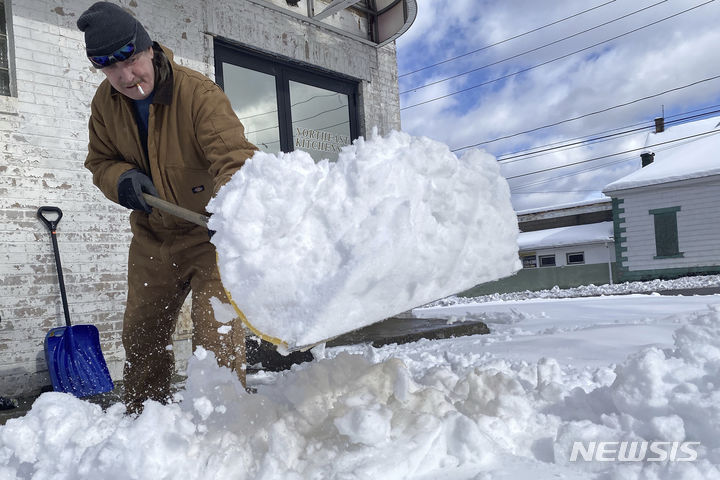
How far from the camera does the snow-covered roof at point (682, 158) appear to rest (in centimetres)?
1664

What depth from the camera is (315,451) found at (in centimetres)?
146

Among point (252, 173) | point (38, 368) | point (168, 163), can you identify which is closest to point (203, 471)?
point (252, 173)

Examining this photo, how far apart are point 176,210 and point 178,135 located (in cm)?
37

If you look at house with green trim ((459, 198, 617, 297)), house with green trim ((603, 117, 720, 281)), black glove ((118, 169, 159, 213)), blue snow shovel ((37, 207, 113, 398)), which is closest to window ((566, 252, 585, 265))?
house with green trim ((459, 198, 617, 297))

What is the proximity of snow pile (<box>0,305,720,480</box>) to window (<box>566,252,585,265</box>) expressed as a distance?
21269mm

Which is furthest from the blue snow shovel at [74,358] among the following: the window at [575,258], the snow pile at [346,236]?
the window at [575,258]

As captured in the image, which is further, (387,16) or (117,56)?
(387,16)

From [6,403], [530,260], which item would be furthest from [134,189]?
[530,260]

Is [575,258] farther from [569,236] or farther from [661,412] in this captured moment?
[661,412]

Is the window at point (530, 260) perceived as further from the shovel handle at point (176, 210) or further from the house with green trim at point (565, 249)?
the shovel handle at point (176, 210)

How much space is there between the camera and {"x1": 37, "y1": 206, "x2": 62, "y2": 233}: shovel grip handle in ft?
12.8

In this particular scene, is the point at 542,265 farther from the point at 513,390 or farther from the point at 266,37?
the point at 513,390

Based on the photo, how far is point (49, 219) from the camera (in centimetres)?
394

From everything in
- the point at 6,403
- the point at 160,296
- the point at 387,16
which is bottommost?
the point at 6,403
